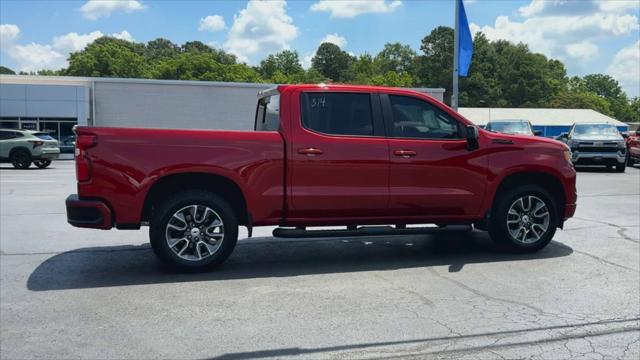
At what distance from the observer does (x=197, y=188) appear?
6.26 meters

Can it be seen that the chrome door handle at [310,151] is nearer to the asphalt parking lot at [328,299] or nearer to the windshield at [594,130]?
the asphalt parking lot at [328,299]

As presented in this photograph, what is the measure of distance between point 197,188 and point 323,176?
1339 mm

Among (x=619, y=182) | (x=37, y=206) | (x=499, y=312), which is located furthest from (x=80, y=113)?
(x=499, y=312)

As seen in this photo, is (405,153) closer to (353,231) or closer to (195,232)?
(353,231)

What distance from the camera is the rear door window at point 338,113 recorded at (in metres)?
6.45

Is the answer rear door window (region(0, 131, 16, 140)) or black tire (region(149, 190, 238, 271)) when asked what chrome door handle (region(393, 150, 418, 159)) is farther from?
rear door window (region(0, 131, 16, 140))

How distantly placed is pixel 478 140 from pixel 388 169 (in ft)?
3.93

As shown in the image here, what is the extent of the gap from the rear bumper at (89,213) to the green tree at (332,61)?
412 ft

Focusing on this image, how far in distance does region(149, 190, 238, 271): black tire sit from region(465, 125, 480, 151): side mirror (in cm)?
277

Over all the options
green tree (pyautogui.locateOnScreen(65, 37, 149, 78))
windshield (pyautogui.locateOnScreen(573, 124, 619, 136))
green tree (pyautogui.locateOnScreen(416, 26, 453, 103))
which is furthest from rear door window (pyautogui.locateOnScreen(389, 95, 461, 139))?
green tree (pyautogui.locateOnScreen(416, 26, 453, 103))

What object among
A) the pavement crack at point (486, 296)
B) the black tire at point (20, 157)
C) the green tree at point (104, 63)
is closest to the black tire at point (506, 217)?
the pavement crack at point (486, 296)

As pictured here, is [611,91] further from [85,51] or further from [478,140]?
[478,140]

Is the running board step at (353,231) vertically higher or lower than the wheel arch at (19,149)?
lower

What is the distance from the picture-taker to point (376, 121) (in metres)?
6.61
